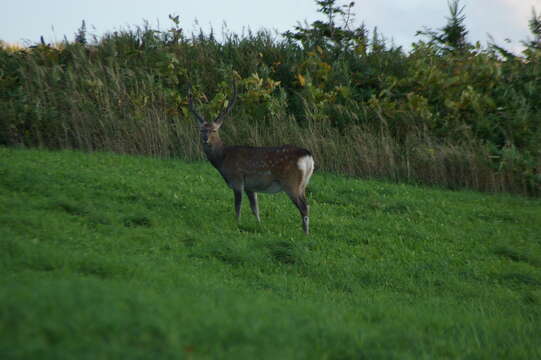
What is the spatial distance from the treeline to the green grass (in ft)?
4.45

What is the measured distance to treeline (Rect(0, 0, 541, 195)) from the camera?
14.4 meters

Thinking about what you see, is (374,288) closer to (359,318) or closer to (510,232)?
(359,318)

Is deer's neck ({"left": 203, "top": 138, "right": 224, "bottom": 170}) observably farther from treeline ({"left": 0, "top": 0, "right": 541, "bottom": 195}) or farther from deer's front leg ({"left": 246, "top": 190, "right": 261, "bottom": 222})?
treeline ({"left": 0, "top": 0, "right": 541, "bottom": 195})

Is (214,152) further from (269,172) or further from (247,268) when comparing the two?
(247,268)

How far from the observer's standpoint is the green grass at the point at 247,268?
3953mm

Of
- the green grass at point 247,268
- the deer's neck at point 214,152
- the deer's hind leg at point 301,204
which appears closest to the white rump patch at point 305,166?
the deer's hind leg at point 301,204

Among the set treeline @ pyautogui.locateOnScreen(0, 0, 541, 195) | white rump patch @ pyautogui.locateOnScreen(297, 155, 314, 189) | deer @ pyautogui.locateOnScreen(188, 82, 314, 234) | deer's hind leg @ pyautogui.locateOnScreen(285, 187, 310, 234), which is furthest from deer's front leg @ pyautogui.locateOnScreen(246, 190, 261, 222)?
treeline @ pyautogui.locateOnScreen(0, 0, 541, 195)

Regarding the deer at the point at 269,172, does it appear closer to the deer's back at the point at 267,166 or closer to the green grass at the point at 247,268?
the deer's back at the point at 267,166

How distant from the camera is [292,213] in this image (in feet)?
34.5

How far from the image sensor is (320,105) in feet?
51.4

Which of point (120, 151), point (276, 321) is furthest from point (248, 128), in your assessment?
point (276, 321)

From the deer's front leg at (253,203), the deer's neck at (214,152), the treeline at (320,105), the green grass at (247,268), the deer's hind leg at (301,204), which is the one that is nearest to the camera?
the green grass at (247,268)

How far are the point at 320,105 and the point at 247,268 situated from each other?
8764 millimetres

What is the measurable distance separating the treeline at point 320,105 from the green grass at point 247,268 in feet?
4.45
